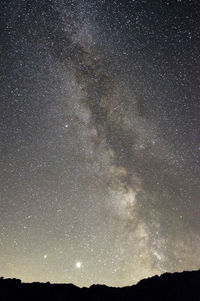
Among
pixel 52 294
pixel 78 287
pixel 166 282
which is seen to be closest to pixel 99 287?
pixel 78 287

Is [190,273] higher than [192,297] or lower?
higher

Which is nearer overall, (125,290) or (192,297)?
(192,297)

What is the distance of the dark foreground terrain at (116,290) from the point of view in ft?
94.5

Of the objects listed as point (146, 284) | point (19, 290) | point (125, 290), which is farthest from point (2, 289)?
point (146, 284)

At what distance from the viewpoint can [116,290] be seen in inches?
1220

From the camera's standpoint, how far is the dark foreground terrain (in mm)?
28812

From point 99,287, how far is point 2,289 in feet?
35.1

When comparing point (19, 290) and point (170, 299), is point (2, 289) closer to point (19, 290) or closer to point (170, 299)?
point (19, 290)

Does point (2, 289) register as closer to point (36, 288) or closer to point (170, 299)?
point (36, 288)

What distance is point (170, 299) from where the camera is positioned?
1120 inches

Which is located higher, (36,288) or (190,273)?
(190,273)

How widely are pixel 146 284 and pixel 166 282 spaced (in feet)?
7.49

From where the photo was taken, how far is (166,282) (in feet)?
98.6

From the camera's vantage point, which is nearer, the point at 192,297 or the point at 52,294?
the point at 192,297
